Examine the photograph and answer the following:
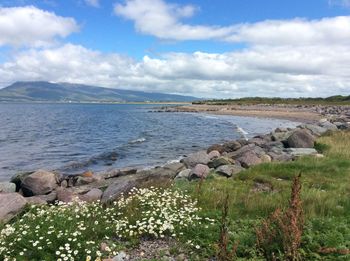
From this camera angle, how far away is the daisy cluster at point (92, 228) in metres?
7.16

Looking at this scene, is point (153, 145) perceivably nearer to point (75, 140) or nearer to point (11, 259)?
point (75, 140)

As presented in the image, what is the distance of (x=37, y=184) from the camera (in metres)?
18.7

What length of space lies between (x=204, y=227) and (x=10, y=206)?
19.1ft

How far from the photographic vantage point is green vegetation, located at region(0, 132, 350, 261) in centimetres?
663

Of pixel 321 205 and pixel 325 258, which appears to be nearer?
pixel 325 258

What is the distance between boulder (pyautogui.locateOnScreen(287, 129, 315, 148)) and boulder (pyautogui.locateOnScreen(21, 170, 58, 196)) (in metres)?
13.8

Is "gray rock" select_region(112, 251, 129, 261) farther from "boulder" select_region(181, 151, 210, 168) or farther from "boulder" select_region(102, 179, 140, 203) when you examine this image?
"boulder" select_region(181, 151, 210, 168)

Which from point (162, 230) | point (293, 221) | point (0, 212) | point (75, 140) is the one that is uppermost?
point (293, 221)

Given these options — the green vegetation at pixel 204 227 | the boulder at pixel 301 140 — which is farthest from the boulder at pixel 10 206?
the boulder at pixel 301 140

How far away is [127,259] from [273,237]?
8.81 ft

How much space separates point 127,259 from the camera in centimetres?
725

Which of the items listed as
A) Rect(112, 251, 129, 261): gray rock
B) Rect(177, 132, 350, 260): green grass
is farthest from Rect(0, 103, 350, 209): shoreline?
Rect(112, 251, 129, 261): gray rock

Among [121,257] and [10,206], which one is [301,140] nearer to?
[10,206]

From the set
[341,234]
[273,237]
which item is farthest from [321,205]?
[273,237]
